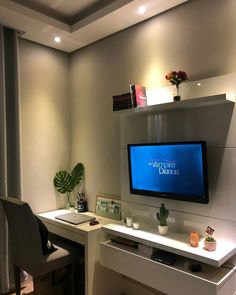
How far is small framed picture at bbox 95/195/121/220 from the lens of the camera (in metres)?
2.80

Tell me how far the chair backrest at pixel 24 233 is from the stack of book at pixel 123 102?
3.77 feet

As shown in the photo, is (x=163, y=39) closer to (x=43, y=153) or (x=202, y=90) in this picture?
(x=202, y=90)

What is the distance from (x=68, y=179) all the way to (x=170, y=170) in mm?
1475

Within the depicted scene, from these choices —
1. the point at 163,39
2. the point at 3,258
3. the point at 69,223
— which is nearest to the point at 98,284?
the point at 69,223

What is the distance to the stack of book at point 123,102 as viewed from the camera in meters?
2.44

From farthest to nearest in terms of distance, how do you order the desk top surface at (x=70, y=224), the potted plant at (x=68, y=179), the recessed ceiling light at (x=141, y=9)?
1. the potted plant at (x=68, y=179)
2. the desk top surface at (x=70, y=224)
3. the recessed ceiling light at (x=141, y=9)

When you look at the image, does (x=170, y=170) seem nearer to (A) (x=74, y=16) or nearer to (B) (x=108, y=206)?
(B) (x=108, y=206)

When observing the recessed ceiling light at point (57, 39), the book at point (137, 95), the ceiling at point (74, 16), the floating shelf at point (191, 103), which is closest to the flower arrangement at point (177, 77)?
the floating shelf at point (191, 103)

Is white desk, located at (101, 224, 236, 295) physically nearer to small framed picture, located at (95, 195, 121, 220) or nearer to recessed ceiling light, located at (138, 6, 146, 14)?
small framed picture, located at (95, 195, 121, 220)

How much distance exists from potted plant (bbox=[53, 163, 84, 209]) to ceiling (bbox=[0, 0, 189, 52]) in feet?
4.82

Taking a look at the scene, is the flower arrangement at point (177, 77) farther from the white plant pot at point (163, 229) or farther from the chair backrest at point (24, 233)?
the chair backrest at point (24, 233)

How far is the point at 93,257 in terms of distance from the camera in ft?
7.97

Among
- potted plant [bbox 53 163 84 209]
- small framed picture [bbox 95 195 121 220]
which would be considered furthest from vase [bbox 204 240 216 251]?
potted plant [bbox 53 163 84 209]

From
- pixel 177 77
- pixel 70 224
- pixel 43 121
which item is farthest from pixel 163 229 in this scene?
pixel 43 121
